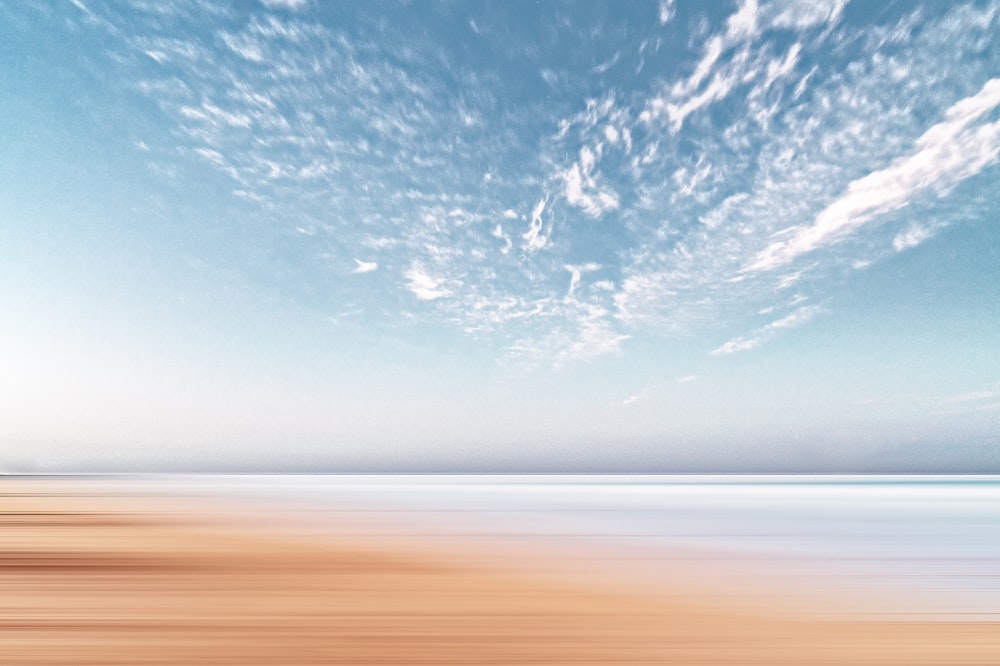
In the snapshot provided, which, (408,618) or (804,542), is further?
(804,542)

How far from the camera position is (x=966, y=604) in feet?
24.7

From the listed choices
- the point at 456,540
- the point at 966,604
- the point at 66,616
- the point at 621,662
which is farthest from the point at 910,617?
the point at 66,616

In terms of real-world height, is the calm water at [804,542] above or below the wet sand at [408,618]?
above

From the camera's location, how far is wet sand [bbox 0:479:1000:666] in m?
5.56

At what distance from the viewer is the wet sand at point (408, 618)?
5.56m

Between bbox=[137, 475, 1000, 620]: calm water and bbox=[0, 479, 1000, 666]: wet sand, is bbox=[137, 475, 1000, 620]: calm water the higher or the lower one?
the higher one

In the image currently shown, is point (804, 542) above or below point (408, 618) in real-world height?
above

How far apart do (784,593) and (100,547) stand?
45.2 feet

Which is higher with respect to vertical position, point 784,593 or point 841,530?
point 841,530

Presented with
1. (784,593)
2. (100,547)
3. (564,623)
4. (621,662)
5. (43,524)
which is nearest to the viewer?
(621,662)

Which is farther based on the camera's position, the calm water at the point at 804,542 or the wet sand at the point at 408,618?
the calm water at the point at 804,542

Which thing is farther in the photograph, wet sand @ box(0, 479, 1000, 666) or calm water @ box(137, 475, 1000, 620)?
calm water @ box(137, 475, 1000, 620)

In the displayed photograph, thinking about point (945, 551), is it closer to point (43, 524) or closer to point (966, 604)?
point (966, 604)

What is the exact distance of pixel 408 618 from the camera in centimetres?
670
